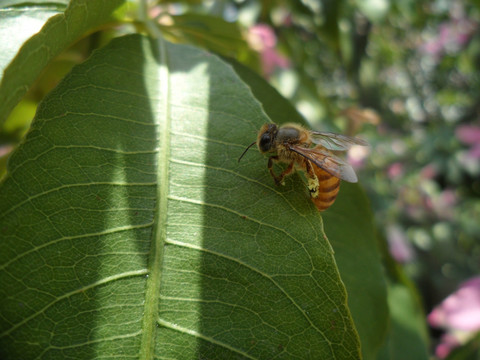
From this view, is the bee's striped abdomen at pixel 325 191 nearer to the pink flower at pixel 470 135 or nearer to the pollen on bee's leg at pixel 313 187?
the pollen on bee's leg at pixel 313 187

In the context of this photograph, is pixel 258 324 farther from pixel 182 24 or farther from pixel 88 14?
pixel 182 24

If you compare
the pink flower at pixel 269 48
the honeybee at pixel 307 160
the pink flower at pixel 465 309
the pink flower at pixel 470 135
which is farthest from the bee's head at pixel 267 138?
the pink flower at pixel 470 135

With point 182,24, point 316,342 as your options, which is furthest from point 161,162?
point 182,24

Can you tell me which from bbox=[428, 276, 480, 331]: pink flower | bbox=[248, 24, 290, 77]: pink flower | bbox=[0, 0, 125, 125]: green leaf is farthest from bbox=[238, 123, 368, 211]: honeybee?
bbox=[428, 276, 480, 331]: pink flower

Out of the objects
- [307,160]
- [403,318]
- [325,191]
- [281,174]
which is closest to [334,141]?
[307,160]

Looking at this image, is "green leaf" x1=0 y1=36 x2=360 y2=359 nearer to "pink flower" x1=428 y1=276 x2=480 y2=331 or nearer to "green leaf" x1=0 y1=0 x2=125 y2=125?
"green leaf" x1=0 y1=0 x2=125 y2=125

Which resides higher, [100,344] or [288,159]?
[100,344]

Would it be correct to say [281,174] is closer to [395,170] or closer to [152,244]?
[152,244]
